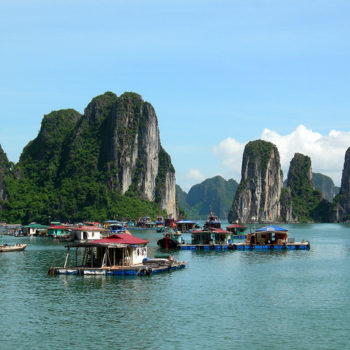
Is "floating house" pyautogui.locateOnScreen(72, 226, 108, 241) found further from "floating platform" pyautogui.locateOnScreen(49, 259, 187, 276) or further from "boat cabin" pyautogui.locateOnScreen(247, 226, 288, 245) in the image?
"floating platform" pyautogui.locateOnScreen(49, 259, 187, 276)

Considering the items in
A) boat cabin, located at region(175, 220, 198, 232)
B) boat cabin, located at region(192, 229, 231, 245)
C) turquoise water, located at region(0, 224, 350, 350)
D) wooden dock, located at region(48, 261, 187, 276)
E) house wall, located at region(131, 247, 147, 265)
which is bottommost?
turquoise water, located at region(0, 224, 350, 350)

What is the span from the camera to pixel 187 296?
4300 cm

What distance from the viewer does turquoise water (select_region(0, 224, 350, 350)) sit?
1178 inches

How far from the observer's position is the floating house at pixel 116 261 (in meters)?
52.2

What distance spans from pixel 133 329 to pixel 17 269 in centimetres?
3259

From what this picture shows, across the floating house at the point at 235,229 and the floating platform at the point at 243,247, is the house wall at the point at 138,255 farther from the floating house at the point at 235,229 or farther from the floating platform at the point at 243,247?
the floating house at the point at 235,229

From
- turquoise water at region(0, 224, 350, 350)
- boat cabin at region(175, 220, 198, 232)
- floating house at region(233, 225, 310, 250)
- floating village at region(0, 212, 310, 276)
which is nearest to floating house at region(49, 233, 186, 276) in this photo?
floating village at region(0, 212, 310, 276)

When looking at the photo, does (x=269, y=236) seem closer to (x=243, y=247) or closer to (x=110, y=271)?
(x=243, y=247)

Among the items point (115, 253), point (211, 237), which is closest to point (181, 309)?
point (115, 253)

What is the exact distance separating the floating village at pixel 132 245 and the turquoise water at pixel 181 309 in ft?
5.16

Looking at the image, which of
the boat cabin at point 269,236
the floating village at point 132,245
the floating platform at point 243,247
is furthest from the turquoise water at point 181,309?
the boat cabin at point 269,236

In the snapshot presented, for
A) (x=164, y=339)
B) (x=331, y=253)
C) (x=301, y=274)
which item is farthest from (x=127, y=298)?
(x=331, y=253)

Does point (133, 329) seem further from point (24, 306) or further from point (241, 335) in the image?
point (24, 306)

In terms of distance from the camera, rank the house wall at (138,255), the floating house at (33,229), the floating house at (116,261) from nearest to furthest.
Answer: the floating house at (116,261)
the house wall at (138,255)
the floating house at (33,229)
